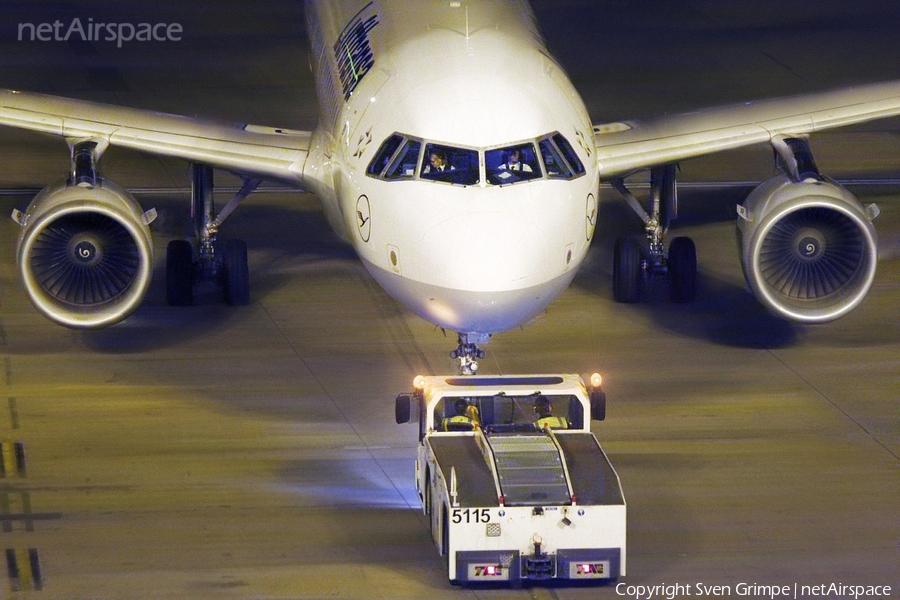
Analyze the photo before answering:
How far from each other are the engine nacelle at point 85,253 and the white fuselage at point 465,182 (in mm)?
2380

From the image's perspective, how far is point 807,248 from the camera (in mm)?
20578

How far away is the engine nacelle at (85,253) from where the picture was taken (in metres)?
19.8

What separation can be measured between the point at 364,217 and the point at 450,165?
4.49 ft

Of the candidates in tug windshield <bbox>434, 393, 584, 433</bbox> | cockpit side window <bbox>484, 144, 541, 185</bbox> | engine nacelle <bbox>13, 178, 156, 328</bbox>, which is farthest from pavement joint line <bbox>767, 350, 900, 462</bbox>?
engine nacelle <bbox>13, 178, 156, 328</bbox>

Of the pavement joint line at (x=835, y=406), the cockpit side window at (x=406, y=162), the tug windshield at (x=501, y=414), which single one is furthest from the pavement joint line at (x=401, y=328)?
the pavement joint line at (x=835, y=406)

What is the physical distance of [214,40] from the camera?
38219 millimetres

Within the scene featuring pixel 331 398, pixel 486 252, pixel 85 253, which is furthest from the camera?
pixel 85 253

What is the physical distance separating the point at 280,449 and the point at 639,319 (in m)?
6.02

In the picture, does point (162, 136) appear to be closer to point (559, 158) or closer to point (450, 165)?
point (450, 165)

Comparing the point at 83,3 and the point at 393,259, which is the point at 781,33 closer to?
the point at 83,3

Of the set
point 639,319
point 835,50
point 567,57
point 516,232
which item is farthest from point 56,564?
point 835,50

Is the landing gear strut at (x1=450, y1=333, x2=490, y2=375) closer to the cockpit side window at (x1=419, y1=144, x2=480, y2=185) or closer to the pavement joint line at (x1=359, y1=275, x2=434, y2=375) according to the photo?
the cockpit side window at (x1=419, y1=144, x2=480, y2=185)

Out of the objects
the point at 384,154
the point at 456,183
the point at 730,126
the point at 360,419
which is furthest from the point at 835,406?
the point at 384,154

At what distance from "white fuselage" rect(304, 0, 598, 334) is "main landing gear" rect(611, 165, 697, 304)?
11.9 feet
